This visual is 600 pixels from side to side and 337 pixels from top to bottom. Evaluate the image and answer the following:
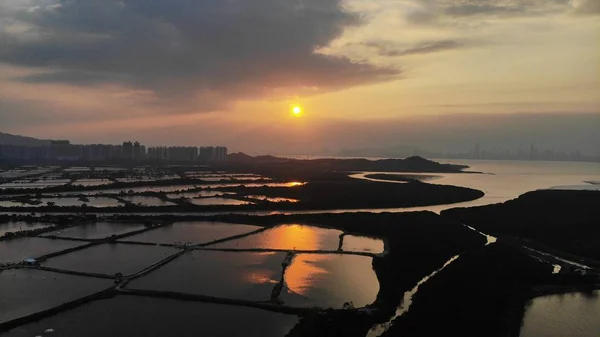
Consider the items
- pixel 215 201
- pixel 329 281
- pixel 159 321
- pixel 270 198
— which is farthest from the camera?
pixel 270 198

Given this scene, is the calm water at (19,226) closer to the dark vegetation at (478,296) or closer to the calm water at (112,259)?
the calm water at (112,259)

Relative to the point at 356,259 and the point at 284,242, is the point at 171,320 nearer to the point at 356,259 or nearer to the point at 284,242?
the point at 356,259

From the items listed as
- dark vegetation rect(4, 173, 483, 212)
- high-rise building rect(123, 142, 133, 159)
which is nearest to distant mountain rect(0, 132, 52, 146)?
high-rise building rect(123, 142, 133, 159)

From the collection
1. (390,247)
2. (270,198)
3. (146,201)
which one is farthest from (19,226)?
(390,247)

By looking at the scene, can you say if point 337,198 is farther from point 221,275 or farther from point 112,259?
point 221,275

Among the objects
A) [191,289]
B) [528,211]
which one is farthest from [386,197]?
[191,289]

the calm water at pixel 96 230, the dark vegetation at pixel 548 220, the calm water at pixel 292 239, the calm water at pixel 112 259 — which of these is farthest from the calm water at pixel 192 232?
→ the dark vegetation at pixel 548 220

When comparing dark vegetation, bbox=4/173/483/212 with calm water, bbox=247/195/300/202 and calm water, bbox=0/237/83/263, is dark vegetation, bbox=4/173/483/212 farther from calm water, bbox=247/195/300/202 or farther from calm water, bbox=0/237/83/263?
calm water, bbox=0/237/83/263
